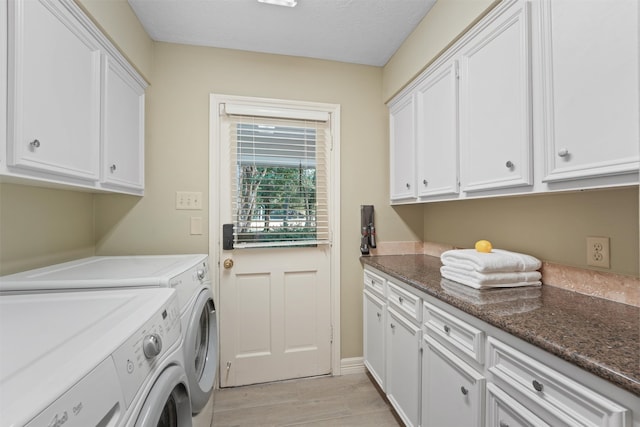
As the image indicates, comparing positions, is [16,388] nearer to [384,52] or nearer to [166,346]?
[166,346]

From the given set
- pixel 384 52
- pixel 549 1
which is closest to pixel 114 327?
pixel 549 1

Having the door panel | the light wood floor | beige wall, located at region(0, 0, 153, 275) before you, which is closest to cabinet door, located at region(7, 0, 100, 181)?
beige wall, located at region(0, 0, 153, 275)

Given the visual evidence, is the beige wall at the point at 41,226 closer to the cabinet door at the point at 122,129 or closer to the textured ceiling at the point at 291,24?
the cabinet door at the point at 122,129

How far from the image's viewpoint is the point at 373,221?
7.47 feet

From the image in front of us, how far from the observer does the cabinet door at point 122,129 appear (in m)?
1.47

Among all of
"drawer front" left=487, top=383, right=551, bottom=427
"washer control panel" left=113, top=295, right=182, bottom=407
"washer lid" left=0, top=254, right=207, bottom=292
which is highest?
"washer lid" left=0, top=254, right=207, bottom=292

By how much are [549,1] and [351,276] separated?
188cm

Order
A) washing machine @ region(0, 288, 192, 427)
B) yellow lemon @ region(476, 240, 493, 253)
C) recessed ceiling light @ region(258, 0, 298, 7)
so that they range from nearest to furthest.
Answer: washing machine @ region(0, 288, 192, 427) < yellow lemon @ region(476, 240, 493, 253) < recessed ceiling light @ region(258, 0, 298, 7)

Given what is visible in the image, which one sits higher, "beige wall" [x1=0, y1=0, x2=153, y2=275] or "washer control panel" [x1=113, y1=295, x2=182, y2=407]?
"beige wall" [x1=0, y1=0, x2=153, y2=275]

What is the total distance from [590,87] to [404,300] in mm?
1191

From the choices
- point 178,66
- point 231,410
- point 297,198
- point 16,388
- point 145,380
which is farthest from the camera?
point 297,198

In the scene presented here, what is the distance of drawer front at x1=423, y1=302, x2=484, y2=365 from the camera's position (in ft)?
3.40

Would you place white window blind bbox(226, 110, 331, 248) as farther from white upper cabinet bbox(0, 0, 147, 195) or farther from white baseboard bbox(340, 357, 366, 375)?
white baseboard bbox(340, 357, 366, 375)

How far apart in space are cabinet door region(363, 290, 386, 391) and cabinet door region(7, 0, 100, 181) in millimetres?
1820
